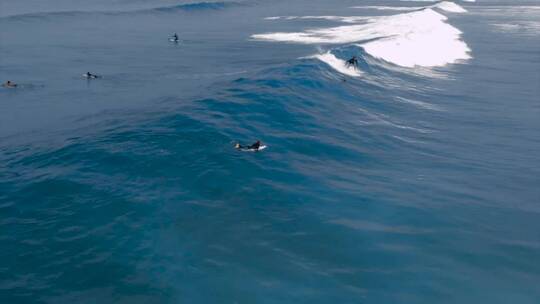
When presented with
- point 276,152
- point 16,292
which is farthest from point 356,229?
point 16,292

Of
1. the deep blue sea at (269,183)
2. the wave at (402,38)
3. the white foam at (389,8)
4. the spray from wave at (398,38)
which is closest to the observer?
the deep blue sea at (269,183)

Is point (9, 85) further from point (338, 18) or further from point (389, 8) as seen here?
point (389, 8)

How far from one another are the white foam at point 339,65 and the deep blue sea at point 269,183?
195mm

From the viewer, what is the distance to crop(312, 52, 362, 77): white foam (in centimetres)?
4123

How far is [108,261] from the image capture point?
1554cm

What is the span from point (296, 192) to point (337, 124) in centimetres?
950

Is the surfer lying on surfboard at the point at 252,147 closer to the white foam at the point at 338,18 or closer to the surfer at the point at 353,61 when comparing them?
the surfer at the point at 353,61

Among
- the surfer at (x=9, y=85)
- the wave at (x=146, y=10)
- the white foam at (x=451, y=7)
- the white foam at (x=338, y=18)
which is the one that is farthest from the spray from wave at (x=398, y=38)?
the wave at (x=146, y=10)

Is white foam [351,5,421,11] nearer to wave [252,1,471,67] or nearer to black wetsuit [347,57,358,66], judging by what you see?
wave [252,1,471,67]

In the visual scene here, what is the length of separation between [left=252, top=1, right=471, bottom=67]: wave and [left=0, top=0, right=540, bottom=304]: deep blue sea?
489cm

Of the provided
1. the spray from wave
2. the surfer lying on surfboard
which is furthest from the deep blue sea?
the spray from wave

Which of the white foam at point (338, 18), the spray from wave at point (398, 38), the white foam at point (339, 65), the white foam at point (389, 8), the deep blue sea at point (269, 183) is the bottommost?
the deep blue sea at point (269, 183)

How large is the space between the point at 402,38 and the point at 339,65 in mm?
18871

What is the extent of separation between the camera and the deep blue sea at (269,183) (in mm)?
15062
